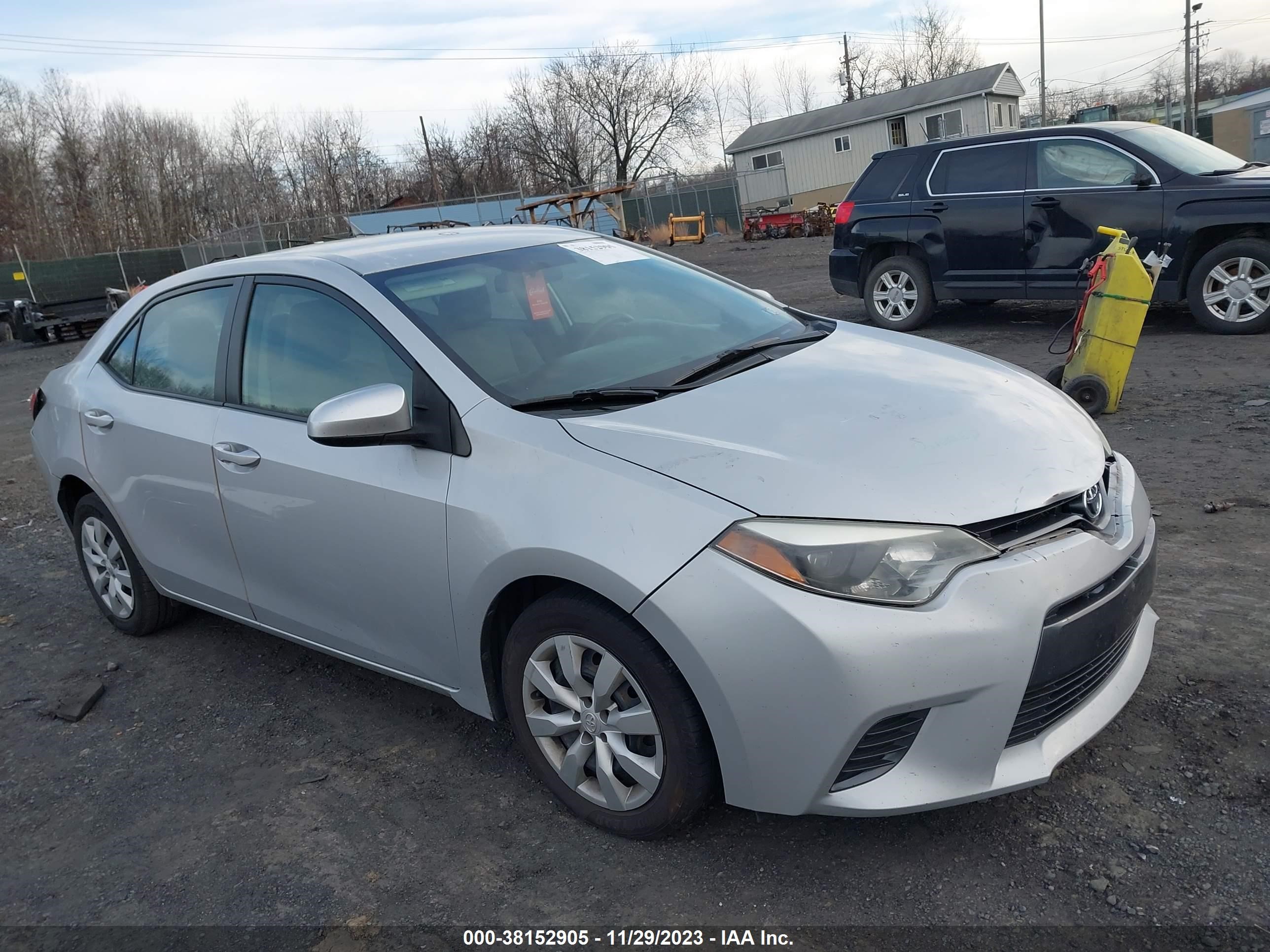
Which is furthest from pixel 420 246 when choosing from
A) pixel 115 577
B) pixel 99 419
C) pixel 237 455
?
pixel 115 577

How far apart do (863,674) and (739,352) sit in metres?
1.40

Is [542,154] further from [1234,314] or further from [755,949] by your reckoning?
[755,949]

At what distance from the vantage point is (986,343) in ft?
31.9

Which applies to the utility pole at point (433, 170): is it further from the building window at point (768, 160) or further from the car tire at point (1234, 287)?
the car tire at point (1234, 287)

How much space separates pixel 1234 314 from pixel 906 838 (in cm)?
773

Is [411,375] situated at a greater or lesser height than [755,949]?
greater

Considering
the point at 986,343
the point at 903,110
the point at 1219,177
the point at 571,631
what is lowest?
the point at 986,343

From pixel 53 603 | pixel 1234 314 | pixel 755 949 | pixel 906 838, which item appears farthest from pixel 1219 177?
pixel 53 603

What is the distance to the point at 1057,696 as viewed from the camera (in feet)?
8.17

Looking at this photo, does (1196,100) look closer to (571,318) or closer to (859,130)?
(859,130)

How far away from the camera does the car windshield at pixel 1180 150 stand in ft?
28.7

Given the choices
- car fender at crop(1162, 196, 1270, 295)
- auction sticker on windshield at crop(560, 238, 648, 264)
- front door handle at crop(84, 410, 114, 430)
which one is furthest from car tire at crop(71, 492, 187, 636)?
car fender at crop(1162, 196, 1270, 295)

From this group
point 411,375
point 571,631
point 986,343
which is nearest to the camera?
point 571,631

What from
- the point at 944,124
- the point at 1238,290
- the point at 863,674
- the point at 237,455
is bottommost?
the point at 1238,290
